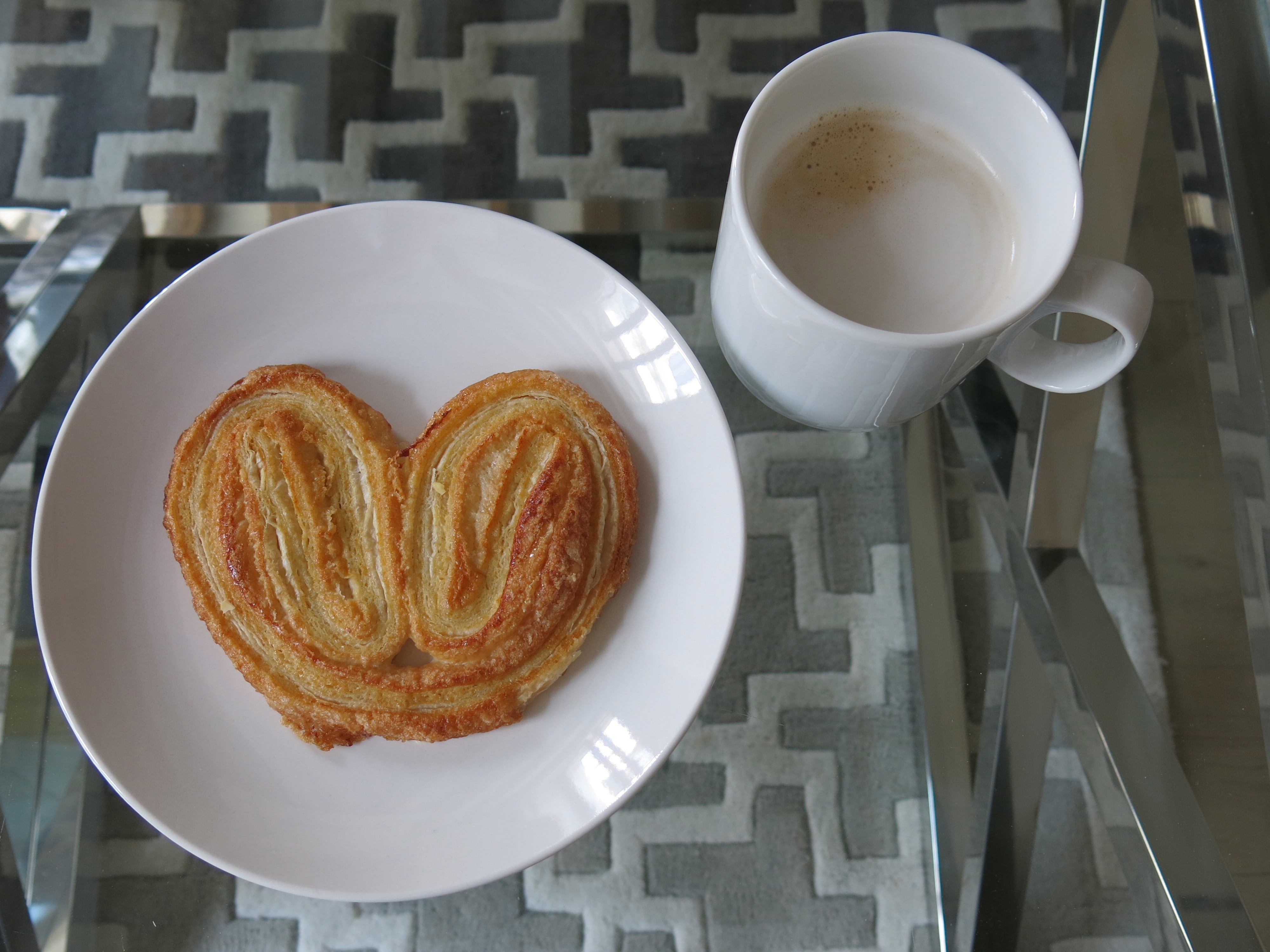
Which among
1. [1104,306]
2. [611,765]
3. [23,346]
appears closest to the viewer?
[1104,306]

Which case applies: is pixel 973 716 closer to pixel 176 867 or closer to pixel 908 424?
pixel 908 424

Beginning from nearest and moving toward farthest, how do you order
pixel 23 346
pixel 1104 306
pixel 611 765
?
pixel 1104 306 → pixel 611 765 → pixel 23 346

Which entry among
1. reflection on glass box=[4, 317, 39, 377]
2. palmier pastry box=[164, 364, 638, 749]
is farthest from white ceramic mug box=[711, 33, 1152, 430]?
reflection on glass box=[4, 317, 39, 377]

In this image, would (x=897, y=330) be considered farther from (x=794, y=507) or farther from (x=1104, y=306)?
(x=794, y=507)

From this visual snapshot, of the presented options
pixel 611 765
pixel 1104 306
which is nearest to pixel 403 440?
pixel 611 765

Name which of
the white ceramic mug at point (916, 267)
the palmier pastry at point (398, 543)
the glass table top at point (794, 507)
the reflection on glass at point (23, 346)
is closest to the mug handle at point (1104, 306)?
the white ceramic mug at point (916, 267)

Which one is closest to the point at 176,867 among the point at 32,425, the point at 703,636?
the point at 32,425

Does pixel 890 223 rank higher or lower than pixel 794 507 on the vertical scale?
higher
